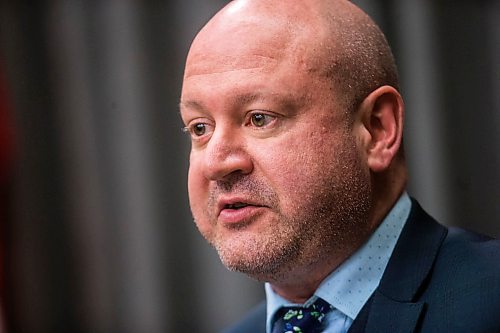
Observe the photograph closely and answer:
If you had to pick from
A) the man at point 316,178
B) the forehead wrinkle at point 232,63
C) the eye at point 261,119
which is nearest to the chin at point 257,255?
the man at point 316,178

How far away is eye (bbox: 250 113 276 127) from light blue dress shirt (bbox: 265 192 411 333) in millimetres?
315

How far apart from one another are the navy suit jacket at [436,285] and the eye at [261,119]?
0.35 meters

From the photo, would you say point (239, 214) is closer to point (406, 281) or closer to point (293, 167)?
point (293, 167)

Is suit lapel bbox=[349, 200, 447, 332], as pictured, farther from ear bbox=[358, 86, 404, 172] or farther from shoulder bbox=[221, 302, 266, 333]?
shoulder bbox=[221, 302, 266, 333]

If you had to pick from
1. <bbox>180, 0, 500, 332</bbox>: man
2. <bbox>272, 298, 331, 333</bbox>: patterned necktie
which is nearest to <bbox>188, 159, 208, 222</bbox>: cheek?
<bbox>180, 0, 500, 332</bbox>: man

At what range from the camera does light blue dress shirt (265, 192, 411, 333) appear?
5.57 ft

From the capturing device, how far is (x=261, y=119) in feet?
5.45

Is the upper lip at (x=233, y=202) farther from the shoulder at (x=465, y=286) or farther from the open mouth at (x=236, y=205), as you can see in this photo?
the shoulder at (x=465, y=286)

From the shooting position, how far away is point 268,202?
165cm

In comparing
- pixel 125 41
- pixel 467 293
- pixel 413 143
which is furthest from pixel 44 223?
pixel 467 293

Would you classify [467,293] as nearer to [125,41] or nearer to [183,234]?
[183,234]

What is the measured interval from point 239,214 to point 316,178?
0.52 feet

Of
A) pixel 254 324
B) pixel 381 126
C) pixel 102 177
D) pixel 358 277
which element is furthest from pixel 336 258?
pixel 102 177

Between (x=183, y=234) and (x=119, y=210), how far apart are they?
0.87 feet
